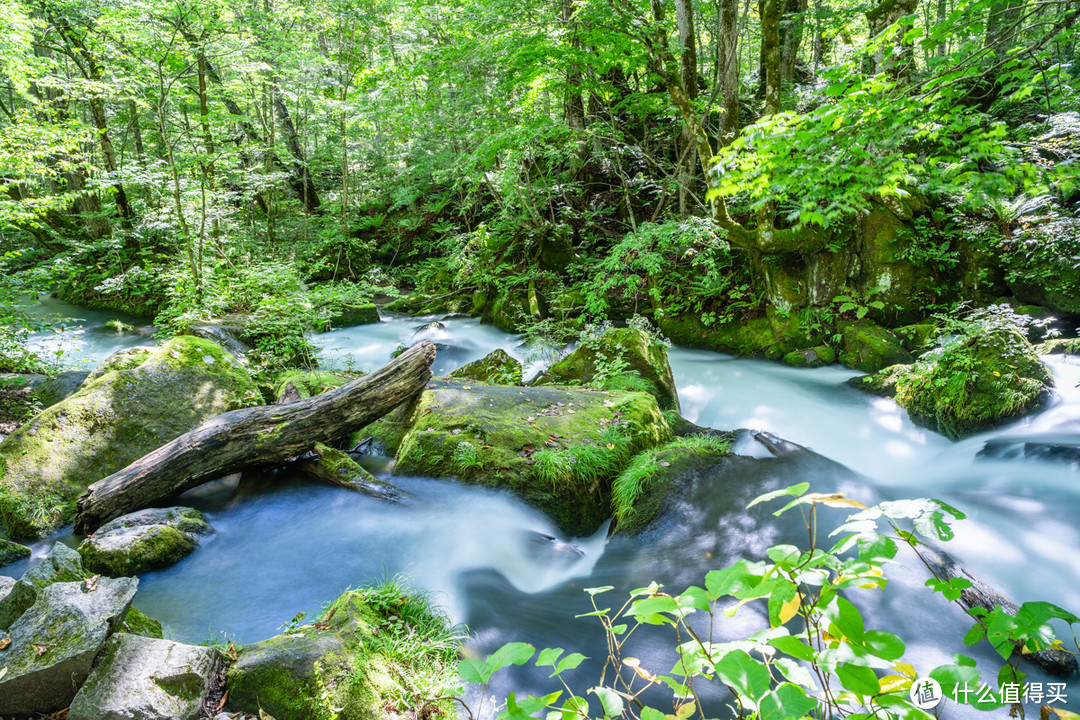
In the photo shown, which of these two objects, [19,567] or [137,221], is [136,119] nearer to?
[137,221]

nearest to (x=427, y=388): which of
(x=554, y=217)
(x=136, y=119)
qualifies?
(x=554, y=217)

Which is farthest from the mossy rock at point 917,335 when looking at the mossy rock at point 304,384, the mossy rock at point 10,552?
the mossy rock at point 10,552

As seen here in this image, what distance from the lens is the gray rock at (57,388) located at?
255 inches

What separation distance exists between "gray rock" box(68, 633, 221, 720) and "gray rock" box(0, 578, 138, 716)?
0.26 feet

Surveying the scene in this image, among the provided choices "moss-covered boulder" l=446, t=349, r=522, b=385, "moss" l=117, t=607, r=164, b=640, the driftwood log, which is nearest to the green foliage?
"moss" l=117, t=607, r=164, b=640

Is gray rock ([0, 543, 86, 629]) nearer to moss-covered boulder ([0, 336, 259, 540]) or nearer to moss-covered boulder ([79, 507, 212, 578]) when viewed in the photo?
moss-covered boulder ([79, 507, 212, 578])

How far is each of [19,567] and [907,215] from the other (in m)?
12.0

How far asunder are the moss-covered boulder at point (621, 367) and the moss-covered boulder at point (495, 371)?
48cm

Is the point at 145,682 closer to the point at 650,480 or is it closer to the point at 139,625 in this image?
the point at 139,625

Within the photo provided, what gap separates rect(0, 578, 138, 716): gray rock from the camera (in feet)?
6.84

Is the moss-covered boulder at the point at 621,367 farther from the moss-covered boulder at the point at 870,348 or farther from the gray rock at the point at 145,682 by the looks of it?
the gray rock at the point at 145,682

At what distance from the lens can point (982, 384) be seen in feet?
19.0

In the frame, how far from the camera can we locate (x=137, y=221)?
1346cm

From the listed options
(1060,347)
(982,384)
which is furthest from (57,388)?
(1060,347)
